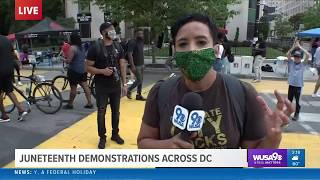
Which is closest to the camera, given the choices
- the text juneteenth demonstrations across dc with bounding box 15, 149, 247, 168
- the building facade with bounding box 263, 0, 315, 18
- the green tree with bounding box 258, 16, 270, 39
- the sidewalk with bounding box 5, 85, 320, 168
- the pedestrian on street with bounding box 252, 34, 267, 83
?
the text juneteenth demonstrations across dc with bounding box 15, 149, 247, 168

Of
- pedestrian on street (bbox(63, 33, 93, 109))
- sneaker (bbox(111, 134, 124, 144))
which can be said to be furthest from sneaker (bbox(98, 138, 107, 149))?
pedestrian on street (bbox(63, 33, 93, 109))

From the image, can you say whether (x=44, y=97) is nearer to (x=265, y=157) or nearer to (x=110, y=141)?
(x=110, y=141)

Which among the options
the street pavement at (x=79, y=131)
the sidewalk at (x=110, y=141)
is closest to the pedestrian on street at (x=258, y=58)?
the street pavement at (x=79, y=131)

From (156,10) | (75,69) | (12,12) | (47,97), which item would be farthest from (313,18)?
(47,97)

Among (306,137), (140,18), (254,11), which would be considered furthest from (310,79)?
(254,11)

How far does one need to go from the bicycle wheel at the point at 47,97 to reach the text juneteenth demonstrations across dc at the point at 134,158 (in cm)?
729

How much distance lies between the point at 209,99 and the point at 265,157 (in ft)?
1.27

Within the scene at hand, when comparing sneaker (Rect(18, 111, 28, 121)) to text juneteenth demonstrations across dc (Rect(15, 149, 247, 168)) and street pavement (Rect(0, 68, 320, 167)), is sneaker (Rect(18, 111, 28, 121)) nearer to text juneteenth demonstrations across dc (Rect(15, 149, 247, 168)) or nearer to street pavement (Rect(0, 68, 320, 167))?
street pavement (Rect(0, 68, 320, 167))

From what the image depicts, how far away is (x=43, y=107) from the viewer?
952 centimetres

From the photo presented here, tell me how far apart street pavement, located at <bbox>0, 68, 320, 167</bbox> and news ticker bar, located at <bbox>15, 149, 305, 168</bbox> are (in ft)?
12.4

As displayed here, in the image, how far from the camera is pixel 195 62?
6.98ft

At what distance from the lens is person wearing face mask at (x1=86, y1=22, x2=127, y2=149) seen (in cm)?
658

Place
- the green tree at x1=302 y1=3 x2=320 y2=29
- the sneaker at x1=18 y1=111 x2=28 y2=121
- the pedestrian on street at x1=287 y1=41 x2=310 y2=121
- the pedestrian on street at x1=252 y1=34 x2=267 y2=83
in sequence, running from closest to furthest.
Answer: the sneaker at x1=18 y1=111 x2=28 y2=121 → the pedestrian on street at x1=287 y1=41 x2=310 y2=121 → the pedestrian on street at x1=252 y1=34 x2=267 y2=83 → the green tree at x1=302 y1=3 x2=320 y2=29

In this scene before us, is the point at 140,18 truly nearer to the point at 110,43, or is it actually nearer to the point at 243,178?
the point at 110,43
